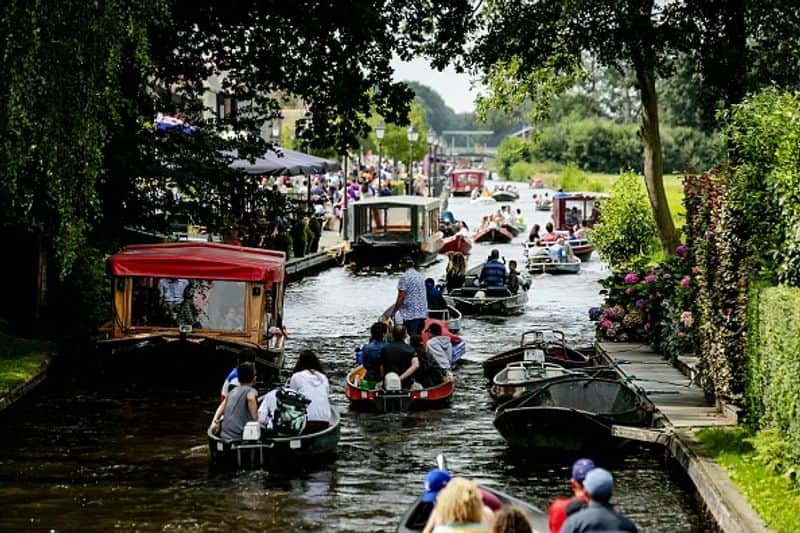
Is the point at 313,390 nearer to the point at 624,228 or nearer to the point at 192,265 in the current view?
the point at 192,265

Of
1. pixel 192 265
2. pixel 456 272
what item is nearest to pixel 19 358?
pixel 192 265

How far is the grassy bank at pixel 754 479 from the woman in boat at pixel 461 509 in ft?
13.7

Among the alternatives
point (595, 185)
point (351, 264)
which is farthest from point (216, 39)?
point (595, 185)

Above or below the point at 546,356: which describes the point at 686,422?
below

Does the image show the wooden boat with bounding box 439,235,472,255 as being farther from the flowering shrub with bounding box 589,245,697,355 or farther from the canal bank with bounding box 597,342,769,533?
the canal bank with bounding box 597,342,769,533

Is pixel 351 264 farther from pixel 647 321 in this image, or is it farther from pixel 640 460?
pixel 640 460

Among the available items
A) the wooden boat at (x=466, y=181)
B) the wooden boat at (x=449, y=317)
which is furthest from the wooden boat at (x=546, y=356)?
the wooden boat at (x=466, y=181)

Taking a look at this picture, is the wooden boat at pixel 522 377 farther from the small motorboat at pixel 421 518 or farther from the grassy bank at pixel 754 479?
the small motorboat at pixel 421 518

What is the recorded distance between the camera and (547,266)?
51.9 m

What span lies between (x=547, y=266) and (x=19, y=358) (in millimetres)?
28846

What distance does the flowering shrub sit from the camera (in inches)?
967

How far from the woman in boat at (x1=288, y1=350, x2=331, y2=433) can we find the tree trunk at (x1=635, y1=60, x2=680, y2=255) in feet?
49.2

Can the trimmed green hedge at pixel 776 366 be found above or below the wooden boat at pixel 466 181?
below

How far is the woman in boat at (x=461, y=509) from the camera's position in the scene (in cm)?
992
